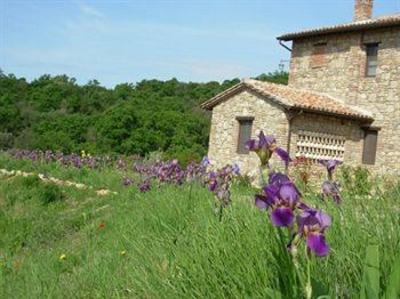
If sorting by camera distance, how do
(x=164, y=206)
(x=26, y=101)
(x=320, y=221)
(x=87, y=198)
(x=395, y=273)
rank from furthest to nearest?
(x=26, y=101), (x=87, y=198), (x=164, y=206), (x=395, y=273), (x=320, y=221)

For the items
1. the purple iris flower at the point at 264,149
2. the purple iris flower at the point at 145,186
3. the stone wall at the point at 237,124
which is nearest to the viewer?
the purple iris flower at the point at 264,149

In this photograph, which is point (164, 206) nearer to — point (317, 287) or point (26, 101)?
point (317, 287)

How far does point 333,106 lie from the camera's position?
18125 millimetres

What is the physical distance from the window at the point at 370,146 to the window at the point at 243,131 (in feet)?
13.0

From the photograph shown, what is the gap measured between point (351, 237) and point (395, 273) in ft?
2.61

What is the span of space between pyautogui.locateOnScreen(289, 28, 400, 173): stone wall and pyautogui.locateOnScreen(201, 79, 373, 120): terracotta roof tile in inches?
16.1

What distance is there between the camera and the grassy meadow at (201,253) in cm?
256

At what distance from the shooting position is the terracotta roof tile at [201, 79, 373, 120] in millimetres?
17141

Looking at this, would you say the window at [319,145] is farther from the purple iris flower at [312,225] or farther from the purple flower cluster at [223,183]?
the purple iris flower at [312,225]

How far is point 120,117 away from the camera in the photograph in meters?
36.7

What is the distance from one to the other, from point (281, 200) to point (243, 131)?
17221mm

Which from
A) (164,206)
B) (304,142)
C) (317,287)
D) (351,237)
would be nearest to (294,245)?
(317,287)

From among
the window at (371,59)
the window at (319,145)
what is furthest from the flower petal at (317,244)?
the window at (371,59)

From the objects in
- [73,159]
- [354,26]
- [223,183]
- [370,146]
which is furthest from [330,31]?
[223,183]
